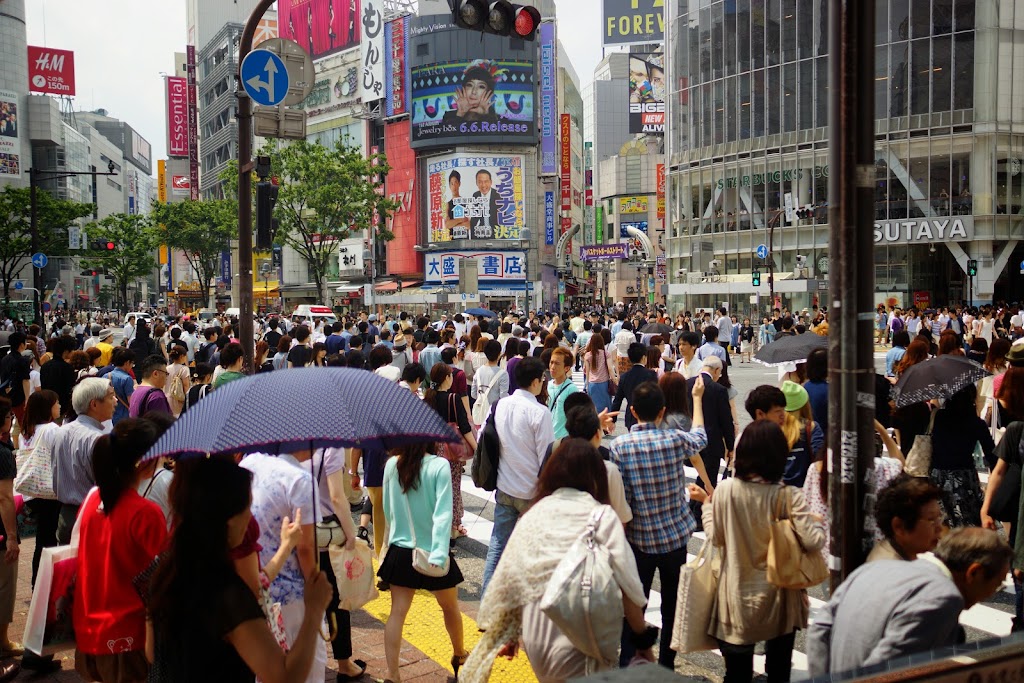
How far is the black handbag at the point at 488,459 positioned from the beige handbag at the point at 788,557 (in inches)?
99.8

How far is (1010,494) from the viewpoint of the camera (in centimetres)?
549

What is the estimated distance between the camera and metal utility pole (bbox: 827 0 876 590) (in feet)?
14.0

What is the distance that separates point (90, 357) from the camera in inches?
471

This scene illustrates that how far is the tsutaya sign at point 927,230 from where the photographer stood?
45.5m

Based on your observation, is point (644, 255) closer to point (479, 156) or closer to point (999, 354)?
point (479, 156)

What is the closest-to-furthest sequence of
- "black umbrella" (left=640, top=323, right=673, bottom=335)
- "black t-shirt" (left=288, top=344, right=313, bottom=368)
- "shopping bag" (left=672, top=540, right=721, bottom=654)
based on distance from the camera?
1. "shopping bag" (left=672, top=540, right=721, bottom=654)
2. "black t-shirt" (left=288, top=344, right=313, bottom=368)
3. "black umbrella" (left=640, top=323, right=673, bottom=335)

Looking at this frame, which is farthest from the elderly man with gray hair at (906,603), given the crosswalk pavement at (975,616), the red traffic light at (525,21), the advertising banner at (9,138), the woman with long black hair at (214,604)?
the advertising banner at (9,138)

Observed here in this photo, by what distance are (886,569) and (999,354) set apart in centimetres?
789

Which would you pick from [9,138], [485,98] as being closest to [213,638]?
[485,98]

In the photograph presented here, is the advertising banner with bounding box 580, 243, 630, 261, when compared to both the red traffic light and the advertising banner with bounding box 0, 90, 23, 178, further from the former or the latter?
the red traffic light

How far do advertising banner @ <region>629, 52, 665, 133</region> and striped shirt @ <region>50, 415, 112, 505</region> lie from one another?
107m

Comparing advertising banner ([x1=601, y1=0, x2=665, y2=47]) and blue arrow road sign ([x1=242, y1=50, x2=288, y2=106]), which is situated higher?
advertising banner ([x1=601, y1=0, x2=665, y2=47])

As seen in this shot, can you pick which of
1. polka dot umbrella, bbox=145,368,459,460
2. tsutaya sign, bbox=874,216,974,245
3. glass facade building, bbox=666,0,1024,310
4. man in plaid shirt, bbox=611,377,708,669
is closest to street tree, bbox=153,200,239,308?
glass facade building, bbox=666,0,1024,310

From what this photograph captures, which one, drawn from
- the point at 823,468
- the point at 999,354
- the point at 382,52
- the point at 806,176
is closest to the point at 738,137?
the point at 806,176
